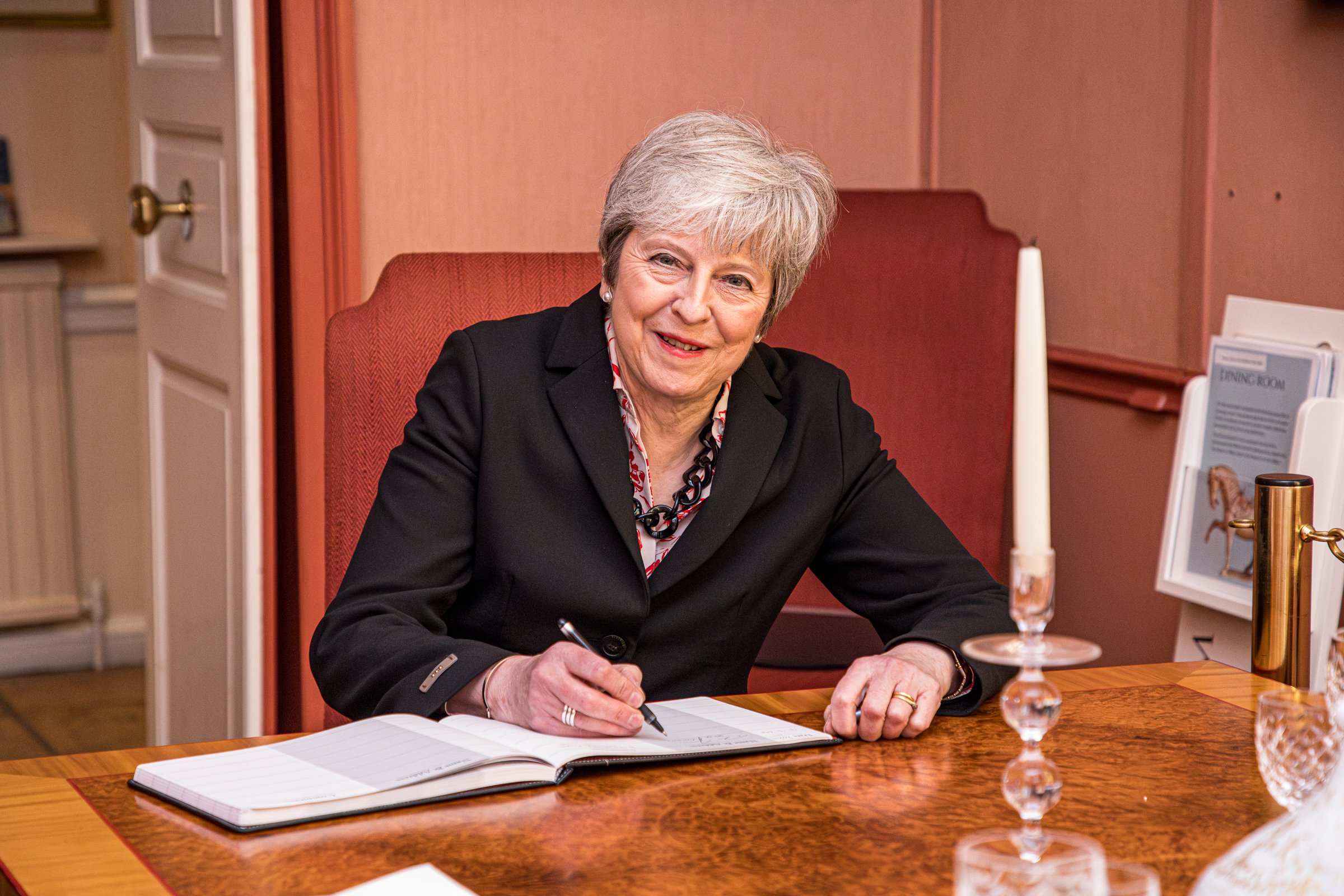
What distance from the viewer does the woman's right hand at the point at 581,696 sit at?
1.19 metres

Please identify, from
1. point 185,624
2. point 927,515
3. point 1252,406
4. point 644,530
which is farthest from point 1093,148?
point 185,624

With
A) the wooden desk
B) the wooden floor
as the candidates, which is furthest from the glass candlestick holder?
the wooden floor

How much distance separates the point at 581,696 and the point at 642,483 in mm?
474

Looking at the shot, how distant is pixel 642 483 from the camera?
64.4 inches

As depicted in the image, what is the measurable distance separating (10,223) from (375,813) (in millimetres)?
3426

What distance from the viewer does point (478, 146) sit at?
276 cm

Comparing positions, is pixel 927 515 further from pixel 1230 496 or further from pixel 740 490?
pixel 1230 496

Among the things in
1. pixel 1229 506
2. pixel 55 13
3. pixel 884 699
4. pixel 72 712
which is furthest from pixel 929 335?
pixel 55 13

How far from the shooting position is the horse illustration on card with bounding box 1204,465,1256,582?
6.85 ft

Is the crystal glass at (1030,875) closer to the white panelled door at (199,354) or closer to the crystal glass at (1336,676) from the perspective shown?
the crystal glass at (1336,676)

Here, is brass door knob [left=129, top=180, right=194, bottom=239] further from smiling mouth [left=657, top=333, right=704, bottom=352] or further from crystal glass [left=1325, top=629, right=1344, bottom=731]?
crystal glass [left=1325, top=629, right=1344, bottom=731]

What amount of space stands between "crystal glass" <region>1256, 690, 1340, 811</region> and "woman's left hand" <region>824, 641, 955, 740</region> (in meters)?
0.32

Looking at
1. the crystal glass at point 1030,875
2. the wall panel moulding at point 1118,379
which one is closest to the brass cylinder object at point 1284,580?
the wall panel moulding at point 1118,379

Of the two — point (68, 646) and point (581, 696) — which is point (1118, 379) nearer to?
point (581, 696)
